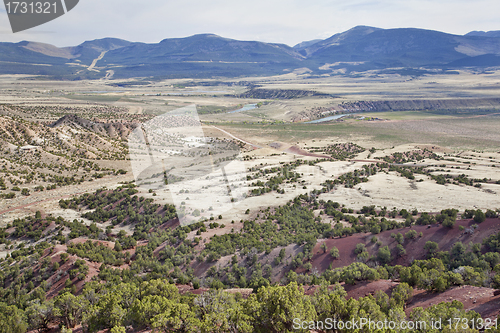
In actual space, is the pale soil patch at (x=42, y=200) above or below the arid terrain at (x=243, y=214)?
above

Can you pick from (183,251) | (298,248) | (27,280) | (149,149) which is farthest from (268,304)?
(149,149)

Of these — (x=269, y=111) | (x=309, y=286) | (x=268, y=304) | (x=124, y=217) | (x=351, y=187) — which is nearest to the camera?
(x=268, y=304)

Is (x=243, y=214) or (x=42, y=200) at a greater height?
(x=42, y=200)

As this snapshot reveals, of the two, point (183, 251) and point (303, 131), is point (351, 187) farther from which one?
point (303, 131)

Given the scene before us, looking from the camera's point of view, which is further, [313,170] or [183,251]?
[313,170]

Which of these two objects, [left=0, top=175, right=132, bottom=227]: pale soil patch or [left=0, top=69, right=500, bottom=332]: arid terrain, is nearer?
[left=0, top=69, right=500, bottom=332]: arid terrain

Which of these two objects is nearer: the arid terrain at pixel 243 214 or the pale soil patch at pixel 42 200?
the arid terrain at pixel 243 214

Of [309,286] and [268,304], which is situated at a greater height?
[268,304]

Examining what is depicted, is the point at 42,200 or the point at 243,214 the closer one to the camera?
the point at 243,214

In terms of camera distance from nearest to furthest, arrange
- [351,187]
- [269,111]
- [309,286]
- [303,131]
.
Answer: [309,286], [351,187], [303,131], [269,111]

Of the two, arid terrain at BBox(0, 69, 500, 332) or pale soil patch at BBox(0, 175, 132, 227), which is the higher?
pale soil patch at BBox(0, 175, 132, 227)
